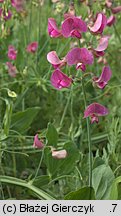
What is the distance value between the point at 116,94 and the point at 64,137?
1.26 ft

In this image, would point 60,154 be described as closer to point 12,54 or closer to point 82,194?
point 82,194

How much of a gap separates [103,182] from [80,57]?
0.37m

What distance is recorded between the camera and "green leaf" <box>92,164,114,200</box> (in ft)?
4.20

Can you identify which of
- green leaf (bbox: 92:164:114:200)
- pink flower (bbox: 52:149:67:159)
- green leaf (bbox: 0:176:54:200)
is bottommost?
green leaf (bbox: 0:176:54:200)

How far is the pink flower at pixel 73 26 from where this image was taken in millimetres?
1061

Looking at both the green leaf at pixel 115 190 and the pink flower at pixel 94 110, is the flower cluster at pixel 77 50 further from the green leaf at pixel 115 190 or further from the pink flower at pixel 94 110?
the green leaf at pixel 115 190

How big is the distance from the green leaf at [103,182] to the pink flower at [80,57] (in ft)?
1.06

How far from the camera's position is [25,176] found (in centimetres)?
162

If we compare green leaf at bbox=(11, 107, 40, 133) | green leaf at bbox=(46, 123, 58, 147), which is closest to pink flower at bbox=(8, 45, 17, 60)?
green leaf at bbox=(11, 107, 40, 133)

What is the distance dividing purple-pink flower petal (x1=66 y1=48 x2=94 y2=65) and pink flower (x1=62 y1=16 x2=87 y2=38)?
3cm

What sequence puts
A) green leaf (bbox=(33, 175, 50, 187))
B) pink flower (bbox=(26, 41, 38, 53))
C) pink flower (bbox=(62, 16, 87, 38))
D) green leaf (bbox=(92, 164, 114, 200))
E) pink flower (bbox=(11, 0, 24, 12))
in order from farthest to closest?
pink flower (bbox=(26, 41, 38, 53))
pink flower (bbox=(11, 0, 24, 12))
green leaf (bbox=(33, 175, 50, 187))
green leaf (bbox=(92, 164, 114, 200))
pink flower (bbox=(62, 16, 87, 38))

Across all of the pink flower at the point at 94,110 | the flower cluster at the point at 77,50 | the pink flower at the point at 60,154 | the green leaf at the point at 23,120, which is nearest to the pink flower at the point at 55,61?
the flower cluster at the point at 77,50

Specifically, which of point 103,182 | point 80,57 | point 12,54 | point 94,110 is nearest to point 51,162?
point 103,182

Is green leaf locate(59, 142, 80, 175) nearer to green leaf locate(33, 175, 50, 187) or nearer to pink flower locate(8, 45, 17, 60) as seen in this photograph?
green leaf locate(33, 175, 50, 187)
